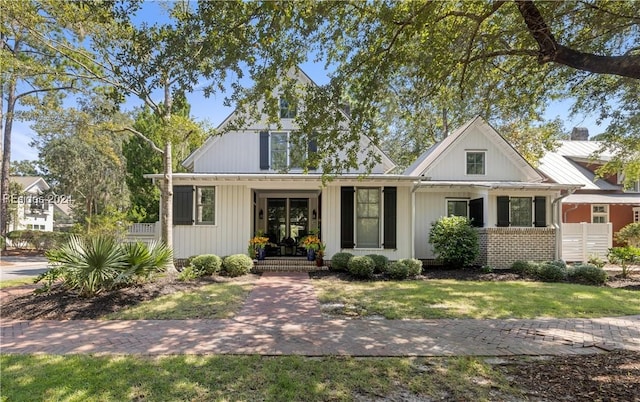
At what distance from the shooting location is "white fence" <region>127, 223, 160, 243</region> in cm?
1260

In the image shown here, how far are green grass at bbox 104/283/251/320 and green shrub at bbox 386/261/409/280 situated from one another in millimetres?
4501

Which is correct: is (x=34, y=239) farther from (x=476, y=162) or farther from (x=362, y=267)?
(x=476, y=162)

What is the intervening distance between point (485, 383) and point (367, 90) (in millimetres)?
5124

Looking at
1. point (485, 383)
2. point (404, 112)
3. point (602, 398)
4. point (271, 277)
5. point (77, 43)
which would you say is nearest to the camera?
point (602, 398)

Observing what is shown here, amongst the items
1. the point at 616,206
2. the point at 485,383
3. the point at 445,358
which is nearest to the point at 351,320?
the point at 445,358

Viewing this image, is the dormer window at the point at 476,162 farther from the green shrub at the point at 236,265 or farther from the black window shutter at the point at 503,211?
the green shrub at the point at 236,265

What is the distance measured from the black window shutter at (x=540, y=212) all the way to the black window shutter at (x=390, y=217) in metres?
5.78

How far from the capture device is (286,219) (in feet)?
50.5

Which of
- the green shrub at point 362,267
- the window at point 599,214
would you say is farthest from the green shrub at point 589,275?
the window at point 599,214

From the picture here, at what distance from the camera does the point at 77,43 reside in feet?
32.5

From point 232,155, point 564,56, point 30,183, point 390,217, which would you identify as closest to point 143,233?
point 232,155

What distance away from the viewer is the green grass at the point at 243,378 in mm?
3568

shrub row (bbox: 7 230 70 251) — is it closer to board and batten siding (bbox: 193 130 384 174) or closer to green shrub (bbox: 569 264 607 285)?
→ board and batten siding (bbox: 193 130 384 174)

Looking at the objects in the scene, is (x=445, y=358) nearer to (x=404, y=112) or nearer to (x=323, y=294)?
(x=323, y=294)
